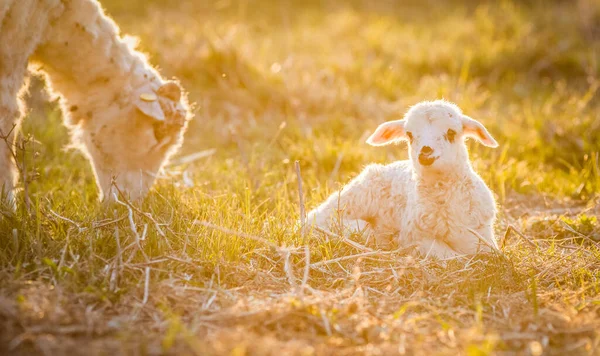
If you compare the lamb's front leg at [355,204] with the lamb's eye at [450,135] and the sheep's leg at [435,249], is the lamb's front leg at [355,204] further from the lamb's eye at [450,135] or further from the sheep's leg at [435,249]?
the lamb's eye at [450,135]

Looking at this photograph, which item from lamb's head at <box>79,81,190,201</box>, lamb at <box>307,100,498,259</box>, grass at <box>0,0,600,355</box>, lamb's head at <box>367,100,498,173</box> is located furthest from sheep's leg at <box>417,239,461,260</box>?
lamb's head at <box>79,81,190,201</box>

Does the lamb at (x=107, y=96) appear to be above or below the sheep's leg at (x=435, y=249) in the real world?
above

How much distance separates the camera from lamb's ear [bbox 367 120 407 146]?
445 cm

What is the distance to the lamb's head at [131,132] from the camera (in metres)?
4.85

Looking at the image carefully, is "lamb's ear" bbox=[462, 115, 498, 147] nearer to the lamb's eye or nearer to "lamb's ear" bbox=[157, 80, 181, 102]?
the lamb's eye

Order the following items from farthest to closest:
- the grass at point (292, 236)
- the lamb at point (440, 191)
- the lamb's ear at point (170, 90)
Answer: the lamb's ear at point (170, 90) < the lamb at point (440, 191) < the grass at point (292, 236)

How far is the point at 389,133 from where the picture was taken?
4512mm

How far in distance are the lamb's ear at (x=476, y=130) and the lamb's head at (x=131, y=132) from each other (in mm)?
2183

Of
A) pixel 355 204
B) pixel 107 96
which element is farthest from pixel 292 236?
Answer: pixel 107 96

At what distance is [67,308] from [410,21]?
1161 cm

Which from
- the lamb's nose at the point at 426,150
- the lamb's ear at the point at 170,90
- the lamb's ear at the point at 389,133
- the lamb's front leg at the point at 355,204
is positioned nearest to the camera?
the lamb's nose at the point at 426,150

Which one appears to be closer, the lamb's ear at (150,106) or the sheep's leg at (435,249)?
the sheep's leg at (435,249)

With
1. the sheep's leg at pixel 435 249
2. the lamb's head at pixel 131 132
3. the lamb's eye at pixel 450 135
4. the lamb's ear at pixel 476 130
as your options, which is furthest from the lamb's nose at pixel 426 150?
the lamb's head at pixel 131 132

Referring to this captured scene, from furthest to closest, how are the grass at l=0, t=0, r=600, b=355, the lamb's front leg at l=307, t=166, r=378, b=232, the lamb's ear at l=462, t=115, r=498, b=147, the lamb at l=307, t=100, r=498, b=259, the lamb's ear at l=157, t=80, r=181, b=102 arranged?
the lamb's ear at l=157, t=80, r=181, b=102, the lamb's front leg at l=307, t=166, r=378, b=232, the lamb's ear at l=462, t=115, r=498, b=147, the lamb at l=307, t=100, r=498, b=259, the grass at l=0, t=0, r=600, b=355
